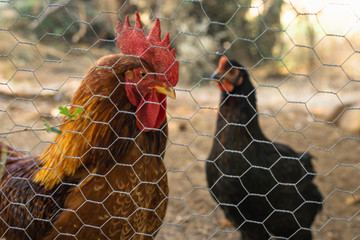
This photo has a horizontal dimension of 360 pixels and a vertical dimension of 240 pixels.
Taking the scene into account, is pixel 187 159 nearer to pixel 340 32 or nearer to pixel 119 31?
pixel 119 31

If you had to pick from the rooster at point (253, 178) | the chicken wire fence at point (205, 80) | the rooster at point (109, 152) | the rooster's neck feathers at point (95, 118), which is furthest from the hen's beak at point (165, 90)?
the chicken wire fence at point (205, 80)

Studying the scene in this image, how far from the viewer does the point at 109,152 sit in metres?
1.32

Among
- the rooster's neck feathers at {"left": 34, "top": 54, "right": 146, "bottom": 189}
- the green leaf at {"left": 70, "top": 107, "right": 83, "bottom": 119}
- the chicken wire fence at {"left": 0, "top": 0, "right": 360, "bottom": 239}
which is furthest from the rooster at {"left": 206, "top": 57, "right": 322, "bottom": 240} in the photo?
the green leaf at {"left": 70, "top": 107, "right": 83, "bottom": 119}

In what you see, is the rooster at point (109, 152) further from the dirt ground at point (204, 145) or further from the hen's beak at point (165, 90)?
the dirt ground at point (204, 145)

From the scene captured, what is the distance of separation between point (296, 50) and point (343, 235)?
11.5 feet

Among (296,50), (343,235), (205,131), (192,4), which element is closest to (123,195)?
(343,235)

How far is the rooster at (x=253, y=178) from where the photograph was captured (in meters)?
1.79

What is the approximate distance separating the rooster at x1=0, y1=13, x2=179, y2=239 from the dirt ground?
0.60 feet

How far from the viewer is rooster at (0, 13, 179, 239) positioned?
51.6 inches

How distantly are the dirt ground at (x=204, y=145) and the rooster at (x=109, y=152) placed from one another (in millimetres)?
184

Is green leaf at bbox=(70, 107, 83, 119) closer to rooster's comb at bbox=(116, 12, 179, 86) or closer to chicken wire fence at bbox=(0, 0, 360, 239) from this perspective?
rooster's comb at bbox=(116, 12, 179, 86)

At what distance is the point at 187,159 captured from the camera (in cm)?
316

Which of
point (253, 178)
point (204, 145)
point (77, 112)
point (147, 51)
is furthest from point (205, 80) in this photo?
point (77, 112)

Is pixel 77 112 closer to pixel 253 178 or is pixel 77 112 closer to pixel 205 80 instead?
pixel 253 178
